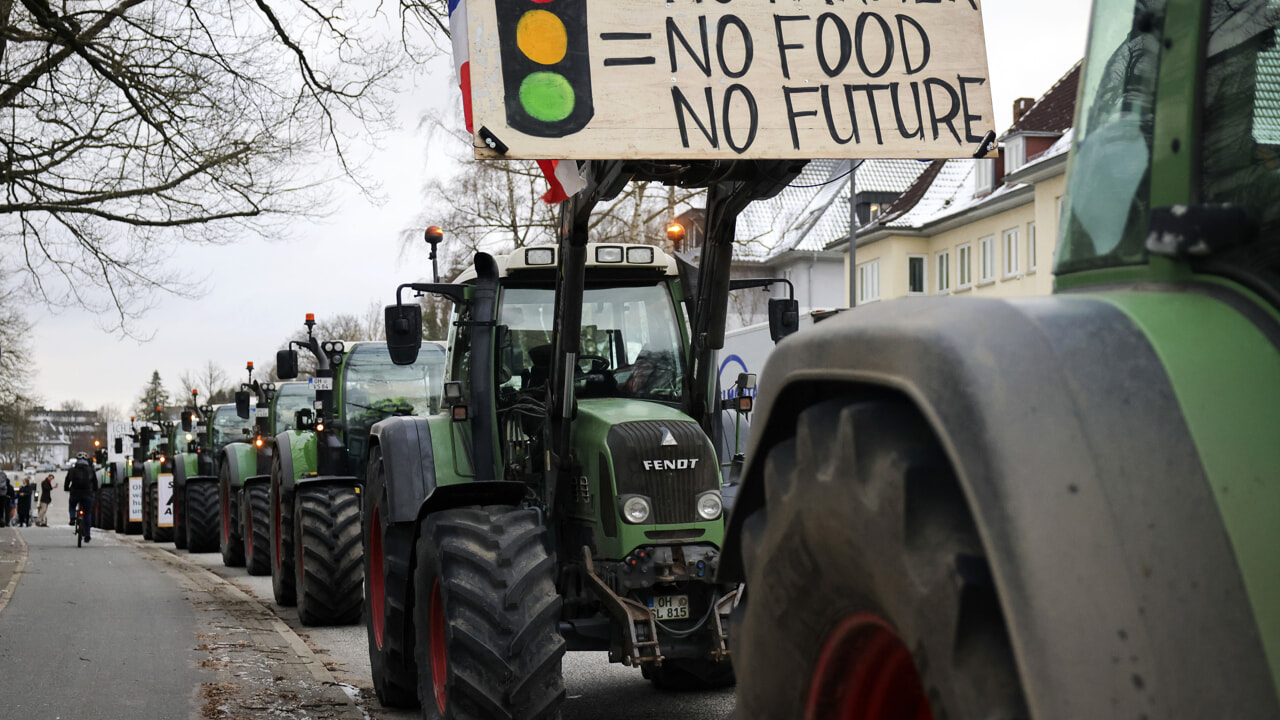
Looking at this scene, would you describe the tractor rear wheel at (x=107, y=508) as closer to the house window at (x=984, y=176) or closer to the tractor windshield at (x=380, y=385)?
the house window at (x=984, y=176)

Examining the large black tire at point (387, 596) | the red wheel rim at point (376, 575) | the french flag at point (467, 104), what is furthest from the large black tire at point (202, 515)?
the french flag at point (467, 104)

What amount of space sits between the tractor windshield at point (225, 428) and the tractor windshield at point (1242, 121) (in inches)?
883

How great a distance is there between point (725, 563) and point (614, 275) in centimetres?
445

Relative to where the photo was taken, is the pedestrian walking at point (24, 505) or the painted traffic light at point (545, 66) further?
the pedestrian walking at point (24, 505)

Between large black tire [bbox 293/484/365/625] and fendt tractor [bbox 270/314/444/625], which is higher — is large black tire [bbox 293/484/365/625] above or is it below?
below

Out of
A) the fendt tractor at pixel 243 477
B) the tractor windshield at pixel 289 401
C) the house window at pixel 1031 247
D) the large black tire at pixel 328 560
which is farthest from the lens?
the house window at pixel 1031 247

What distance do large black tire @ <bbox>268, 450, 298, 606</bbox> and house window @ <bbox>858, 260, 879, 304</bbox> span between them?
112ft

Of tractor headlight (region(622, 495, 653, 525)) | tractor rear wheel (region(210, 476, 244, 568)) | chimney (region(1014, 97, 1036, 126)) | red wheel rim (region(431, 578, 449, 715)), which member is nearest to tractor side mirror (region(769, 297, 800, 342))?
tractor headlight (region(622, 495, 653, 525))

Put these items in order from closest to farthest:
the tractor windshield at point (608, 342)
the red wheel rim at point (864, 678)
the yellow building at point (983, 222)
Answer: the red wheel rim at point (864, 678), the tractor windshield at point (608, 342), the yellow building at point (983, 222)

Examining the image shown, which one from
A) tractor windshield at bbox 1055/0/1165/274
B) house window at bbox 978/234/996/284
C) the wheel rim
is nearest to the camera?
tractor windshield at bbox 1055/0/1165/274

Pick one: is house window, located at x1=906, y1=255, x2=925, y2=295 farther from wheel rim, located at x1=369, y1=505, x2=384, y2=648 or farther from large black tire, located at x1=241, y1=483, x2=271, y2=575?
wheel rim, located at x1=369, y1=505, x2=384, y2=648

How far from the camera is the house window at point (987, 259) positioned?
39.8 m

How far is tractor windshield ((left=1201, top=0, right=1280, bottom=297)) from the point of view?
1701 mm

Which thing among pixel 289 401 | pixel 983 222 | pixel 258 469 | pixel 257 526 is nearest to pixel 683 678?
pixel 257 526
